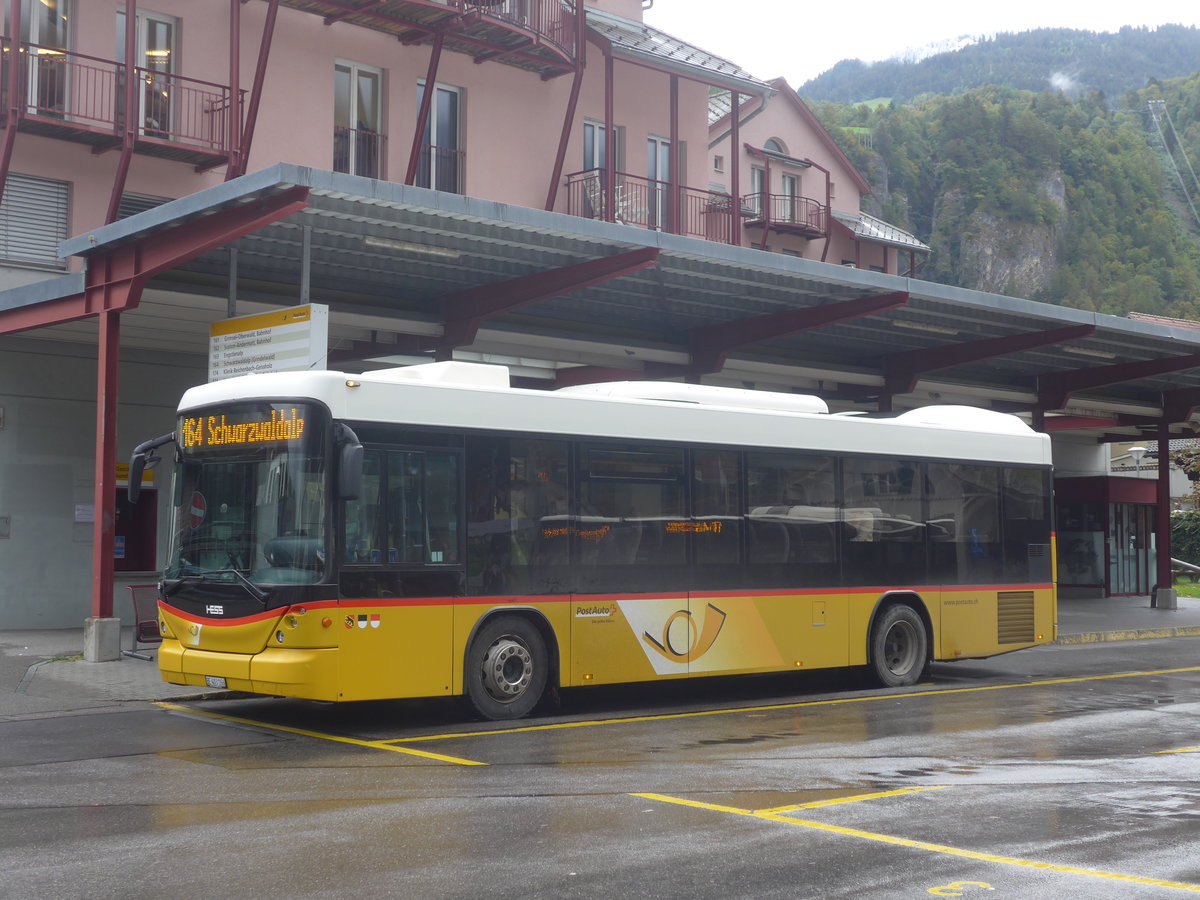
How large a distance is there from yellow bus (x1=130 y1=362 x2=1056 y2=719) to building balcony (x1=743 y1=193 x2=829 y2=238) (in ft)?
92.4

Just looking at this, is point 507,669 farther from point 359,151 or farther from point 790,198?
point 790,198

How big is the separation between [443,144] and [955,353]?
10.7m

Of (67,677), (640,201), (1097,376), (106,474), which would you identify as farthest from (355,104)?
(1097,376)

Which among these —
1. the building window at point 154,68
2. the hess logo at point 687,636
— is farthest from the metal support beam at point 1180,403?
the building window at point 154,68

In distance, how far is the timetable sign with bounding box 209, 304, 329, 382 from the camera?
14.6 meters

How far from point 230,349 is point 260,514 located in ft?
16.7

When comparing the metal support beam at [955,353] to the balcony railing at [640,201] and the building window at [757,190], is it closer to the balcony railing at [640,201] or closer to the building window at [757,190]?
the balcony railing at [640,201]

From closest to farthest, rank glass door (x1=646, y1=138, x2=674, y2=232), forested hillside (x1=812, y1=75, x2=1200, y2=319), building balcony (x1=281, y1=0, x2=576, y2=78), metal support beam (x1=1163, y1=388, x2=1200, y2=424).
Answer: building balcony (x1=281, y1=0, x2=576, y2=78) → glass door (x1=646, y1=138, x2=674, y2=232) → metal support beam (x1=1163, y1=388, x2=1200, y2=424) → forested hillside (x1=812, y1=75, x2=1200, y2=319)

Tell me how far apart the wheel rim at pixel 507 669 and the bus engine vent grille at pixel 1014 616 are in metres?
6.89

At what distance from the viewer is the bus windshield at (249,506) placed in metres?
11.1

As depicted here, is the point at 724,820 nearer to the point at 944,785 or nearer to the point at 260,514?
the point at 944,785

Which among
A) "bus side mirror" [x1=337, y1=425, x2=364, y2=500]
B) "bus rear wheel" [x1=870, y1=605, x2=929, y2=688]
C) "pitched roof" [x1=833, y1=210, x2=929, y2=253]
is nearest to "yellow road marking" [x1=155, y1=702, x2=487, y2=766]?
"bus side mirror" [x1=337, y1=425, x2=364, y2=500]

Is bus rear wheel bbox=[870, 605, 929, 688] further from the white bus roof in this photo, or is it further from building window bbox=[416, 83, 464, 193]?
building window bbox=[416, 83, 464, 193]

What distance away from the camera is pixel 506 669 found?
12.2m
